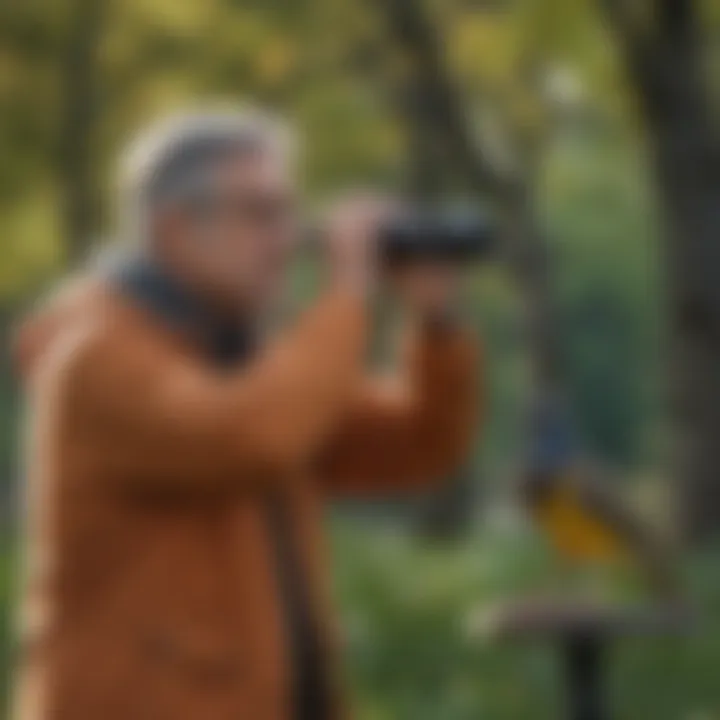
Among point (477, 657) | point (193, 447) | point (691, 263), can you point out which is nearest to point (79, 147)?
point (691, 263)

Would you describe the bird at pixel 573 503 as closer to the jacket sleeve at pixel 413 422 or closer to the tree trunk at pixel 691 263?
the jacket sleeve at pixel 413 422

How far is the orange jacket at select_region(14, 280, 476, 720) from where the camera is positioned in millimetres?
4012

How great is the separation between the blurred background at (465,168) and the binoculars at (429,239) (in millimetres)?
2132

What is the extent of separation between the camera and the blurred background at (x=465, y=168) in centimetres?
941

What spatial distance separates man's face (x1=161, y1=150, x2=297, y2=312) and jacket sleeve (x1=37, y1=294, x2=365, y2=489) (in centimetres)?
10

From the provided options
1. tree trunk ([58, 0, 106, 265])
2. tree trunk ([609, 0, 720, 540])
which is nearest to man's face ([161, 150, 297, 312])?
tree trunk ([609, 0, 720, 540])

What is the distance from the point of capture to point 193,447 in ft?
13.1

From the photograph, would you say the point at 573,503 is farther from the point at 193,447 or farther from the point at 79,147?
the point at 79,147

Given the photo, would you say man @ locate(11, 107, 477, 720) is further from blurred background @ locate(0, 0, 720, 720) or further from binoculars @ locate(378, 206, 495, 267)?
blurred background @ locate(0, 0, 720, 720)

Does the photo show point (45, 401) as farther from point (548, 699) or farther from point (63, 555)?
point (548, 699)

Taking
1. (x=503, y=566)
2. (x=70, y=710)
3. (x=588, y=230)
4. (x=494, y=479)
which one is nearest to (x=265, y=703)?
(x=70, y=710)

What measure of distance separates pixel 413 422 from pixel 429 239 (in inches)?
15.4

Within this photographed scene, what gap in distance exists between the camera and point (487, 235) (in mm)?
4441

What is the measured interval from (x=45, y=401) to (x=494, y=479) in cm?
4418
